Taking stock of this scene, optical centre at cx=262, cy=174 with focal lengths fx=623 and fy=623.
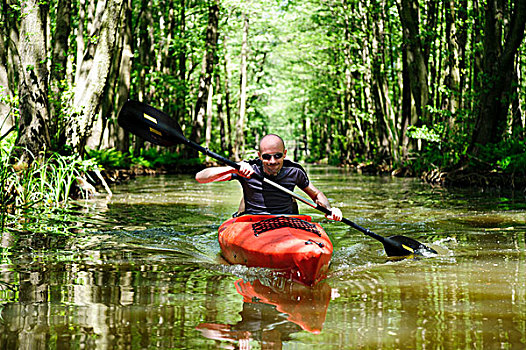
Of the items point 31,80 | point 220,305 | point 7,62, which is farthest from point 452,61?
point 220,305

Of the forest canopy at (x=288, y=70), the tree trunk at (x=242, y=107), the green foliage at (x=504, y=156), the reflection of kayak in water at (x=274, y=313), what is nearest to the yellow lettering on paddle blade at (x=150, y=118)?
the forest canopy at (x=288, y=70)

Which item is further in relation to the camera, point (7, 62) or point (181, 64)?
point (181, 64)

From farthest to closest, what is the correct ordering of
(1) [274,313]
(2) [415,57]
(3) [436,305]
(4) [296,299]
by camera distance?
(2) [415,57], (4) [296,299], (3) [436,305], (1) [274,313]

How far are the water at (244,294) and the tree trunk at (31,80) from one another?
2.56m

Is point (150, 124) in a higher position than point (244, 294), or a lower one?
higher

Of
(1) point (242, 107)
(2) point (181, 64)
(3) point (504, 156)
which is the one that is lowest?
(3) point (504, 156)

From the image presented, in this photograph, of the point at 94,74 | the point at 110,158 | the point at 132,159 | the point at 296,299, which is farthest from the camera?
the point at 132,159

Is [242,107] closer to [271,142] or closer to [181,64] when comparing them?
[181,64]

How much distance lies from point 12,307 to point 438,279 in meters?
3.19

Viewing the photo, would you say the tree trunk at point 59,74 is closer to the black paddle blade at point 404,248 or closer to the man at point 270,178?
the man at point 270,178

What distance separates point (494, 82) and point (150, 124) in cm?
953

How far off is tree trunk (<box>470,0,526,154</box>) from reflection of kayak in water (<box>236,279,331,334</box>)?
35.7 ft

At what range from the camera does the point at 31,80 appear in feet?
33.1

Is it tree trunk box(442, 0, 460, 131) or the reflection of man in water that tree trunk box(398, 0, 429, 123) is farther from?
the reflection of man in water
